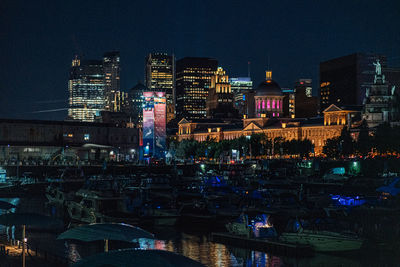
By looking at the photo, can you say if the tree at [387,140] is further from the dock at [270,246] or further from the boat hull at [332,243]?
the boat hull at [332,243]

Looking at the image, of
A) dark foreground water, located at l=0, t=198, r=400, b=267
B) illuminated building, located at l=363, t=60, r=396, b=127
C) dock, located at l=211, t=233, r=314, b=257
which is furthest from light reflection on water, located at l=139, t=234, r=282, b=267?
illuminated building, located at l=363, t=60, r=396, b=127

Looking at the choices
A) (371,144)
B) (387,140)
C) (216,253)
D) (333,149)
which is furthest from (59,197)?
(333,149)

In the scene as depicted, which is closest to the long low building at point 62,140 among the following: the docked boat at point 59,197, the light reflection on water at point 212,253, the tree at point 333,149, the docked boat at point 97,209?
the tree at point 333,149

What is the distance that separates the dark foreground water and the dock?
1.68 feet

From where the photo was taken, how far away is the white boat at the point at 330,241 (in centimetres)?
4669

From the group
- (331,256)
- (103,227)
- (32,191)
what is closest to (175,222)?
(331,256)

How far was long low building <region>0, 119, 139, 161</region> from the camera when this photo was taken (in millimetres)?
170962

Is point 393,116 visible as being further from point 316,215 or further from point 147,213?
point 147,213

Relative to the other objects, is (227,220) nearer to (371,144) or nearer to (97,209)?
(97,209)

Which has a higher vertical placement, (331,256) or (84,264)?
(84,264)

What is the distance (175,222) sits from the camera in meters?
62.1

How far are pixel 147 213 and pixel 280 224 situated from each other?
13619 millimetres

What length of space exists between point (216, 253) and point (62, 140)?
471 feet

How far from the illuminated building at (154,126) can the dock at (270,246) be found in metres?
88.7
